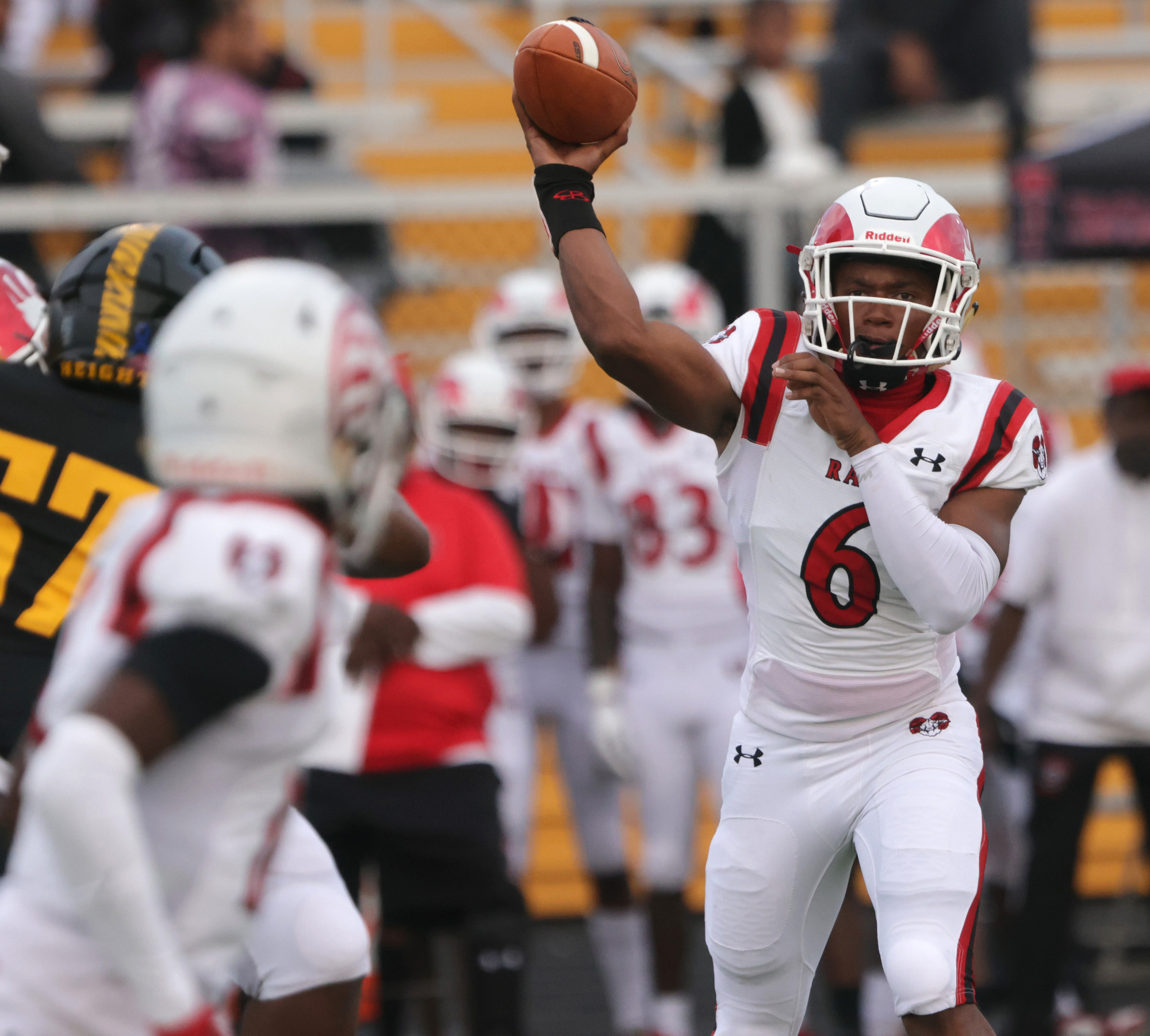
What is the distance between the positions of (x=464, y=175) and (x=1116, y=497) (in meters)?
4.89

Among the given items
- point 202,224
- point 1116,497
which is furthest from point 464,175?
point 1116,497

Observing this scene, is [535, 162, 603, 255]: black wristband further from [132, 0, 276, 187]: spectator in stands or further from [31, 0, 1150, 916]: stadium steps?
[132, 0, 276, 187]: spectator in stands

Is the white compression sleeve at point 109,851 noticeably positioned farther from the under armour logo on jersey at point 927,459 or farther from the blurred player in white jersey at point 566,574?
the blurred player in white jersey at point 566,574

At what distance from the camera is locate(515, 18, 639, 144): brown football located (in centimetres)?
320

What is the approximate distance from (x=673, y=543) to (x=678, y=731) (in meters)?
0.61

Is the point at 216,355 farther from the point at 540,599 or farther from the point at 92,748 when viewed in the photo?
the point at 540,599

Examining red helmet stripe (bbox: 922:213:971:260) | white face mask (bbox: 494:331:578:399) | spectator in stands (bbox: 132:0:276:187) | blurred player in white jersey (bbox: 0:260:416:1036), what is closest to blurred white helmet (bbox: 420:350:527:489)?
→ white face mask (bbox: 494:331:578:399)

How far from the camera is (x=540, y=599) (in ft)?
19.9

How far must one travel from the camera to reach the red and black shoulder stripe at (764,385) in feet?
10.7

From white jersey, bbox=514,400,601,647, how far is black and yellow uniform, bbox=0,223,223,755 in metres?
3.14

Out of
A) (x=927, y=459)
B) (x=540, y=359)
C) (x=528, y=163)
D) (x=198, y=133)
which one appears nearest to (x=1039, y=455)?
(x=927, y=459)

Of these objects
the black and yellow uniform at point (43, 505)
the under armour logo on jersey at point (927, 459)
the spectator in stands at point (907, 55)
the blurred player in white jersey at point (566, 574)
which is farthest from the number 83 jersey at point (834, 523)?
the spectator in stands at point (907, 55)

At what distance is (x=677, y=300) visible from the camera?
6227mm

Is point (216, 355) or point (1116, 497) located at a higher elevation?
point (216, 355)
